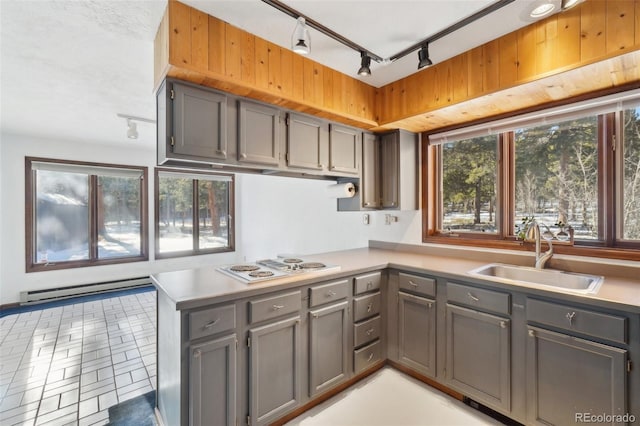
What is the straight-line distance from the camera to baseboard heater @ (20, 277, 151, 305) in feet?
14.0

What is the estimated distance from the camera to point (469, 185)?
111 inches

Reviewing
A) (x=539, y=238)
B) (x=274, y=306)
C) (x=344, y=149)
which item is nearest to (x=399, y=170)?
(x=344, y=149)

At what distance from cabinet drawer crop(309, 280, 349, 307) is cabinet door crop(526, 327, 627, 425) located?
116 centimetres

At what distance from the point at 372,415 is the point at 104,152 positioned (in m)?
5.40

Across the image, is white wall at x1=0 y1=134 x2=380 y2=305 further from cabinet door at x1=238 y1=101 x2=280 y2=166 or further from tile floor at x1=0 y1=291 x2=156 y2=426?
cabinet door at x1=238 y1=101 x2=280 y2=166

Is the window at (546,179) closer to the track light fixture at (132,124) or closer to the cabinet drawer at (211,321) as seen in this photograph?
the cabinet drawer at (211,321)

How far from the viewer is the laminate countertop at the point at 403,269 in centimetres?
150

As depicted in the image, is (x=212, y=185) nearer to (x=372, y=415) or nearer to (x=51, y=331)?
(x=51, y=331)

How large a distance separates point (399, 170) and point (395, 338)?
1.55m

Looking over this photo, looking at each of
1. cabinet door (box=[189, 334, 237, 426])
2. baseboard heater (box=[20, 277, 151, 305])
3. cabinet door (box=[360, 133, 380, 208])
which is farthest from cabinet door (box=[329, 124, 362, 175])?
baseboard heater (box=[20, 277, 151, 305])

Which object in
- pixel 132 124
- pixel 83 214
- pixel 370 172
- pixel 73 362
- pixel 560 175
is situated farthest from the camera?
pixel 83 214

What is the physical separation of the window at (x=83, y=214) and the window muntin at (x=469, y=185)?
498 cm

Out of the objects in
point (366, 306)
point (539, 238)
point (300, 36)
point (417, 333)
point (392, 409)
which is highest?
point (300, 36)

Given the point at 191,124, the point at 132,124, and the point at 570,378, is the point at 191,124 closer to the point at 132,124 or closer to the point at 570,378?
the point at 132,124
